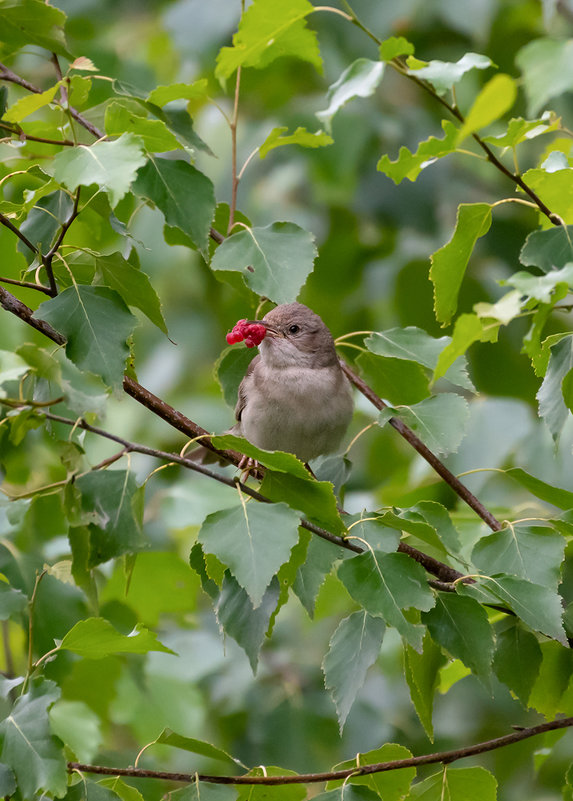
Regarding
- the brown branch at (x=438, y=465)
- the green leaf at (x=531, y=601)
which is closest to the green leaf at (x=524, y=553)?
the green leaf at (x=531, y=601)

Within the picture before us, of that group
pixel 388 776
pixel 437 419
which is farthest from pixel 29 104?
pixel 388 776

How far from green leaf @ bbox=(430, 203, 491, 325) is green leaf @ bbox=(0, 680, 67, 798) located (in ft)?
3.84

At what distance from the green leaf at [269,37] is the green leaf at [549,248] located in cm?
Answer: 84

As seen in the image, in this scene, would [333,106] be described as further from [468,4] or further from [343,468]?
[468,4]

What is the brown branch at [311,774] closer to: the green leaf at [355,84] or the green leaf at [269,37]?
the green leaf at [355,84]

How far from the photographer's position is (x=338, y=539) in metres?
2.22

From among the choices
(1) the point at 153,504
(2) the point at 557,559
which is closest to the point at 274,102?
(1) the point at 153,504

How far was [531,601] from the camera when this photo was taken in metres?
2.13

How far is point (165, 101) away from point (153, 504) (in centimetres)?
251

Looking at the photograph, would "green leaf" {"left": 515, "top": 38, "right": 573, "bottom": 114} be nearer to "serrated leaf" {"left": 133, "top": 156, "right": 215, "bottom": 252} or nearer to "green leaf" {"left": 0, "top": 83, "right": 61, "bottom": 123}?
"serrated leaf" {"left": 133, "top": 156, "right": 215, "bottom": 252}

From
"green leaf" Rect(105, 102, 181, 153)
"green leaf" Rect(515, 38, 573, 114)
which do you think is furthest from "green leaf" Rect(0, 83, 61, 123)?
"green leaf" Rect(515, 38, 573, 114)

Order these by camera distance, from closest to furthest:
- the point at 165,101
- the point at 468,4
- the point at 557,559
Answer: the point at 557,559 → the point at 165,101 → the point at 468,4

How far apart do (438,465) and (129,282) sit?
1044 millimetres

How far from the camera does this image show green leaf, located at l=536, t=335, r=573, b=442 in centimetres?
213
